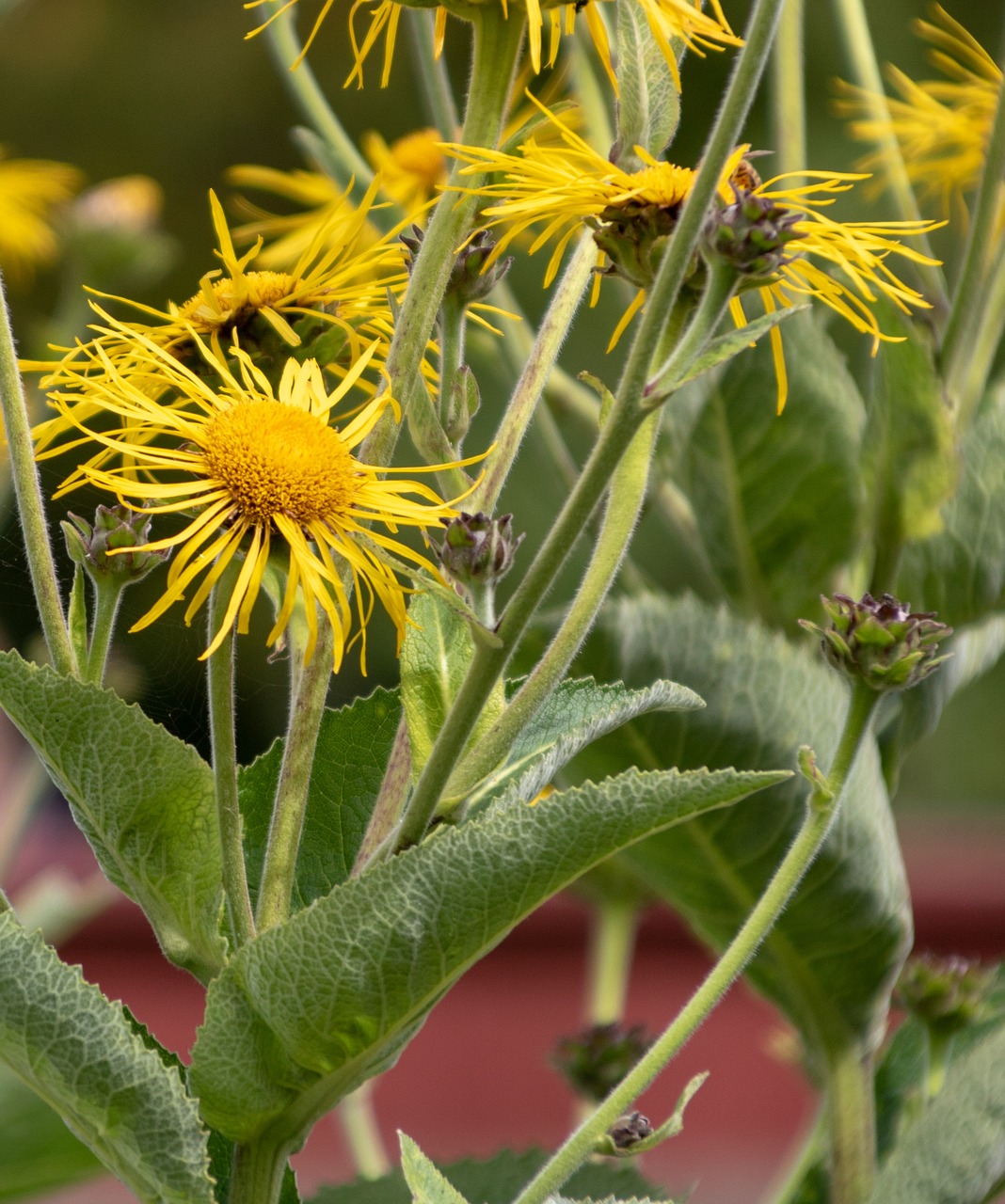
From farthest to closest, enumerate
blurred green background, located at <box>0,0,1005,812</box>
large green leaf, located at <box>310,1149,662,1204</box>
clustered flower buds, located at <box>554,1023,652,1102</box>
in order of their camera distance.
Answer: blurred green background, located at <box>0,0,1005,812</box>
clustered flower buds, located at <box>554,1023,652,1102</box>
large green leaf, located at <box>310,1149,662,1204</box>

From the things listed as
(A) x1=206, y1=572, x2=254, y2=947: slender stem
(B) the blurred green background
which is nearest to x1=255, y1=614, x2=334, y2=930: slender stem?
(A) x1=206, y1=572, x2=254, y2=947: slender stem

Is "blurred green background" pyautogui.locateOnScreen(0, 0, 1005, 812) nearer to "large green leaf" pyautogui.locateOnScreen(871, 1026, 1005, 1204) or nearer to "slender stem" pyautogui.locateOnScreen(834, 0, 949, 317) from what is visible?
"slender stem" pyautogui.locateOnScreen(834, 0, 949, 317)

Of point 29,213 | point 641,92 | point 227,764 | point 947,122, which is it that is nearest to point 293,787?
point 227,764

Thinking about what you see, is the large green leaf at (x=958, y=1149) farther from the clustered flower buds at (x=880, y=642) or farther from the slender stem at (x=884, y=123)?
the slender stem at (x=884, y=123)

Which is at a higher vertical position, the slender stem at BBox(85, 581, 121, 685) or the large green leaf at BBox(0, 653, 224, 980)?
the slender stem at BBox(85, 581, 121, 685)

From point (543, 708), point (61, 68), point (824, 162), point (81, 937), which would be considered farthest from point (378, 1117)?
point (61, 68)

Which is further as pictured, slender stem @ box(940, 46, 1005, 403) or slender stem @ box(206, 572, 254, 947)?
slender stem @ box(940, 46, 1005, 403)

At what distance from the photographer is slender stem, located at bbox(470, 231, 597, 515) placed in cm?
24

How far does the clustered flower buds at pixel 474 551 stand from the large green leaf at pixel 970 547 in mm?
183

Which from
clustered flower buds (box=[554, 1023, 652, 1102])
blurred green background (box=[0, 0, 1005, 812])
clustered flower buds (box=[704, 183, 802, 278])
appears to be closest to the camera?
clustered flower buds (box=[704, 183, 802, 278])

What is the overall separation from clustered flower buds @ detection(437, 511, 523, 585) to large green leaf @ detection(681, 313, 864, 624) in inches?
7.3

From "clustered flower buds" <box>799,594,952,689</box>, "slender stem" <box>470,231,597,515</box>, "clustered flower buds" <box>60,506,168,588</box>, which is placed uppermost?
"slender stem" <box>470,231,597,515</box>

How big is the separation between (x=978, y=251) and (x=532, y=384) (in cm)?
15

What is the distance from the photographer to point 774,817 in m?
0.35
